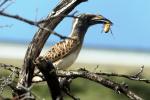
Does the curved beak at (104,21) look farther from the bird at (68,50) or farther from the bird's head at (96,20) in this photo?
the bird at (68,50)

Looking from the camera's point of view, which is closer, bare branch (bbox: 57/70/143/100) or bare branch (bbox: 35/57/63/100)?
Answer: bare branch (bbox: 35/57/63/100)

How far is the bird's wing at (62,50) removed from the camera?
20.0 ft

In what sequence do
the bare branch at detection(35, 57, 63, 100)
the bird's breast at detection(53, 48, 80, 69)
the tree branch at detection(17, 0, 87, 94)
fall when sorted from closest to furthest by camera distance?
1. the bare branch at detection(35, 57, 63, 100)
2. the tree branch at detection(17, 0, 87, 94)
3. the bird's breast at detection(53, 48, 80, 69)

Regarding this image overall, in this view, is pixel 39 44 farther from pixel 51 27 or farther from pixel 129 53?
pixel 129 53

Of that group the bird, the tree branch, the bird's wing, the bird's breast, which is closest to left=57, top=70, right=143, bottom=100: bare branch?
the tree branch

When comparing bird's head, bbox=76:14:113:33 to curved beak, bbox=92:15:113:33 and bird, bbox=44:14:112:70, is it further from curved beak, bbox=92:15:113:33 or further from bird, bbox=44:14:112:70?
bird, bbox=44:14:112:70

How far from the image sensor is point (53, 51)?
6.21 metres

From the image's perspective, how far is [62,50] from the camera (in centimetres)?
623

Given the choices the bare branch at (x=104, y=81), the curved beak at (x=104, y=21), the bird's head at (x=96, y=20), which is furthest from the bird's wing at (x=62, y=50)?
the bare branch at (x=104, y=81)

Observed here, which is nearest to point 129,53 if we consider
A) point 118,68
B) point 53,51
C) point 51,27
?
point 118,68

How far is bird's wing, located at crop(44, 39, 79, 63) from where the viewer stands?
6.10m

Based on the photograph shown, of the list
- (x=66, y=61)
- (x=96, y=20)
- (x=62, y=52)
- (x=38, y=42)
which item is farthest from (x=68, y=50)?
(x=38, y=42)

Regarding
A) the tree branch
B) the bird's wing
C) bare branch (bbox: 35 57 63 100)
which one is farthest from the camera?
the bird's wing

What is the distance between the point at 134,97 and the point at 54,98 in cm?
47
